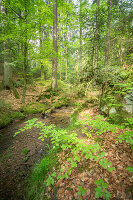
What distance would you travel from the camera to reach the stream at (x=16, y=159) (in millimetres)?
2256

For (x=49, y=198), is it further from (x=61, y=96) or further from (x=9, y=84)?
(x=9, y=84)

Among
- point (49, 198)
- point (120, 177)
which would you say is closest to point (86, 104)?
point (120, 177)

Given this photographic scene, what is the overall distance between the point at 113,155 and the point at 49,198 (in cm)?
185

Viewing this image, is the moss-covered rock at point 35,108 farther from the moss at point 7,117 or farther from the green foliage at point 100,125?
the green foliage at point 100,125

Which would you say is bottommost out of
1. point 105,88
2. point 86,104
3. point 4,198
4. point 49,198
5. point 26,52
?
point 4,198

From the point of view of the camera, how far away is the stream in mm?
2256

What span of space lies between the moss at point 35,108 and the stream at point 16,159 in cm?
215

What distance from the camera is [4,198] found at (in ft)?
6.84

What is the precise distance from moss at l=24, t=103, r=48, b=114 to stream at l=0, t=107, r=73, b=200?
2154mm

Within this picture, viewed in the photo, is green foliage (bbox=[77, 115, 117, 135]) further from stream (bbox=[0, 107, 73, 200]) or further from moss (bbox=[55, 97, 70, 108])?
moss (bbox=[55, 97, 70, 108])

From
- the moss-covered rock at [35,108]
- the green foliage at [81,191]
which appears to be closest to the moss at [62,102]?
the moss-covered rock at [35,108]

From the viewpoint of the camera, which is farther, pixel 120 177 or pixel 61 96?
pixel 61 96

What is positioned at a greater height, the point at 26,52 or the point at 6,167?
the point at 26,52

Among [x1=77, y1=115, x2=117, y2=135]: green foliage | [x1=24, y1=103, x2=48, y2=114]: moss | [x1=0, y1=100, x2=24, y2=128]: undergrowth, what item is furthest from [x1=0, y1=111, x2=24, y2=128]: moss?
[x1=77, y1=115, x2=117, y2=135]: green foliage
